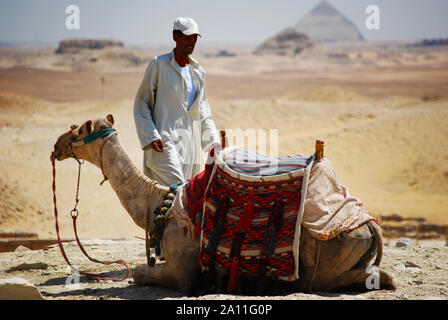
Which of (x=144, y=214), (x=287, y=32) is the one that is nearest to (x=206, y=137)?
(x=144, y=214)

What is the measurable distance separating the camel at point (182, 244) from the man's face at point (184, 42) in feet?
3.43

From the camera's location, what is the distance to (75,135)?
177 inches

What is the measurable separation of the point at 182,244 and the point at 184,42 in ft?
6.52

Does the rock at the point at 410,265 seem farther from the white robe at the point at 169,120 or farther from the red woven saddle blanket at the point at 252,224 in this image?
the white robe at the point at 169,120

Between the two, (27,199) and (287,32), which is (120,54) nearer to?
(27,199)

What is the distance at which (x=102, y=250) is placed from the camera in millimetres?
6082

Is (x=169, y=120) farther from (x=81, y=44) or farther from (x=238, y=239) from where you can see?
(x=81, y=44)

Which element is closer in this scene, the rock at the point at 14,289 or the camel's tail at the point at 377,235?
the rock at the point at 14,289

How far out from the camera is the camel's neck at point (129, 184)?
14.1 ft

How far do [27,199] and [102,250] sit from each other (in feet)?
16.3

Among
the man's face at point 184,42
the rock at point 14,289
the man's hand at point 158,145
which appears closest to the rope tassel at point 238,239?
the man's hand at point 158,145

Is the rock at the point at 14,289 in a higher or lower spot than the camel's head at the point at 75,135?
lower

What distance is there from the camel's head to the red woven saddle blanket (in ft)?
3.64
